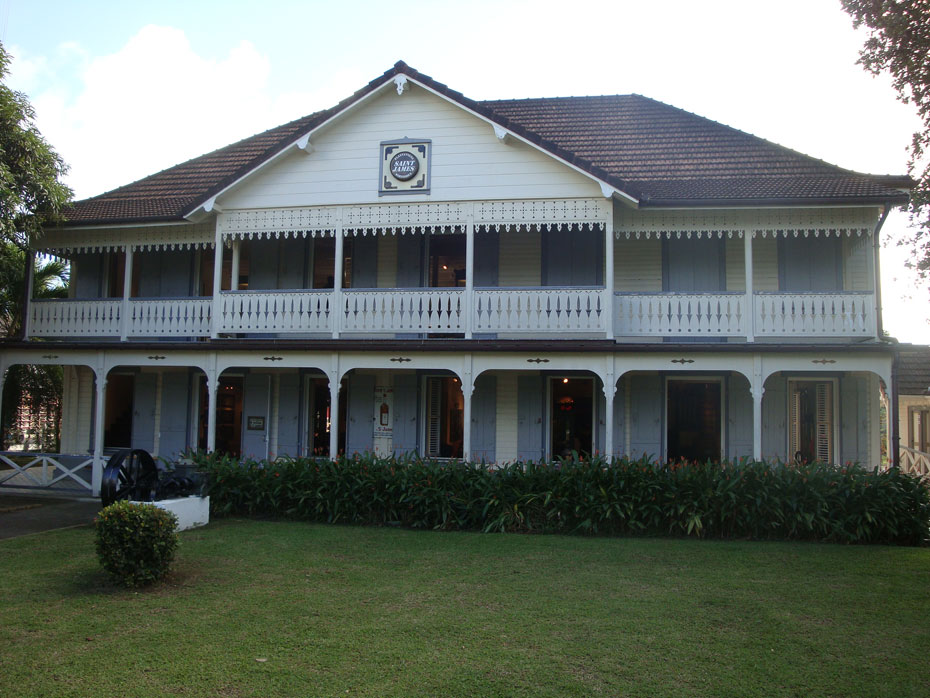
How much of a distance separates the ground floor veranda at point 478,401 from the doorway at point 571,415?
0.08 ft

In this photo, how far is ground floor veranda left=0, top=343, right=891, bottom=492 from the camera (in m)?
14.2

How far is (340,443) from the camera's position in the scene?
55.7 feet

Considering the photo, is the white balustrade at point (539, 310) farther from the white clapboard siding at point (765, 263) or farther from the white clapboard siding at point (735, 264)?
the white clapboard siding at point (765, 263)

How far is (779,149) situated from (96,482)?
16302mm

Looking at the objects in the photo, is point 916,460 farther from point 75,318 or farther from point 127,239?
point 75,318

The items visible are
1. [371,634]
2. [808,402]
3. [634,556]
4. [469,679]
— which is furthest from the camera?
[808,402]

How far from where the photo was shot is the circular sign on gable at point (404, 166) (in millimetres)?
15102

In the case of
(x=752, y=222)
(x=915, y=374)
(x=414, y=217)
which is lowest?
(x=915, y=374)

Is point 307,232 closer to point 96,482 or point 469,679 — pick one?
point 96,482

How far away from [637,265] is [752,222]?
8.42 ft

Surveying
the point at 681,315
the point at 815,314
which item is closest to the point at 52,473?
the point at 681,315

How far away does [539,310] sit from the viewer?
1451 cm

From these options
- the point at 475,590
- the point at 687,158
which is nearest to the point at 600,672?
the point at 475,590

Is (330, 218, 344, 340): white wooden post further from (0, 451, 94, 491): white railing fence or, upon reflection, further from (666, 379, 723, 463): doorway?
(666, 379, 723, 463): doorway
